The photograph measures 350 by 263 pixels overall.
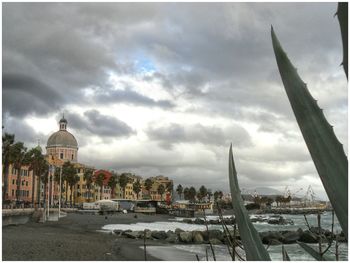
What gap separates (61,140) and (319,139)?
130 metres

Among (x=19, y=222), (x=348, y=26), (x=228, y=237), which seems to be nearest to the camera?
(x=348, y=26)

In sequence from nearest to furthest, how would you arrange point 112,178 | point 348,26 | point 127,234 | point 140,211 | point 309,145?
point 348,26, point 309,145, point 127,234, point 140,211, point 112,178

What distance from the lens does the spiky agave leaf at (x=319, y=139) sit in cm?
98

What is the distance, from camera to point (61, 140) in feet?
417

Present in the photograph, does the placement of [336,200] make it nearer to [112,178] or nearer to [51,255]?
[51,255]

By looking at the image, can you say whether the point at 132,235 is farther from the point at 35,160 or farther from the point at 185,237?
the point at 35,160

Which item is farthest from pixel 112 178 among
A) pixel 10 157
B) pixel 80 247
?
pixel 80 247

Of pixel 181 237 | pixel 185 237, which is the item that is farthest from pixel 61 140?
pixel 185 237

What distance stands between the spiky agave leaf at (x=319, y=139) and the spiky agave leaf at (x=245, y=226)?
0.20 meters

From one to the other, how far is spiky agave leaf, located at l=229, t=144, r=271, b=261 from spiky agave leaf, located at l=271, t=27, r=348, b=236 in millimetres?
203

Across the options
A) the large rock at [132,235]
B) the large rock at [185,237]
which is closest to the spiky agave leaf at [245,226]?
the large rock at [185,237]

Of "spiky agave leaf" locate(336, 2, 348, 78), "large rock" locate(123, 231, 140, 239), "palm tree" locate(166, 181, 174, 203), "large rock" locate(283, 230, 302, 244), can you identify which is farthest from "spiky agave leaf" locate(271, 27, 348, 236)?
"palm tree" locate(166, 181, 174, 203)

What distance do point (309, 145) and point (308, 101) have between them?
0.09 m

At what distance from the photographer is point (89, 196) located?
4331 inches
